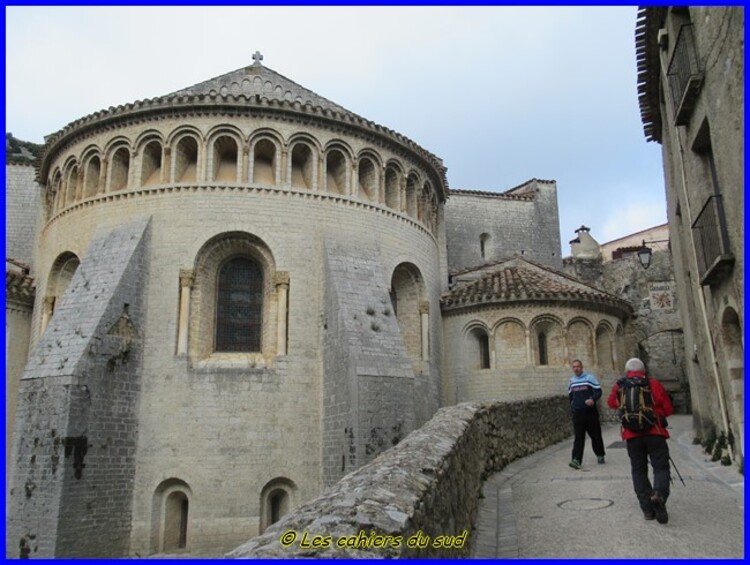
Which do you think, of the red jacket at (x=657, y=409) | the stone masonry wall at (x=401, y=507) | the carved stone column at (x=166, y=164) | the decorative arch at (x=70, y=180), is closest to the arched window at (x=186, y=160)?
the carved stone column at (x=166, y=164)

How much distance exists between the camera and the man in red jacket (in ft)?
20.3

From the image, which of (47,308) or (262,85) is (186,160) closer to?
(262,85)

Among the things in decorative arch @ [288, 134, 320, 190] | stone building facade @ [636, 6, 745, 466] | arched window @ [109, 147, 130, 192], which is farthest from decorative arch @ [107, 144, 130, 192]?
stone building facade @ [636, 6, 745, 466]

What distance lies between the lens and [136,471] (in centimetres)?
1360

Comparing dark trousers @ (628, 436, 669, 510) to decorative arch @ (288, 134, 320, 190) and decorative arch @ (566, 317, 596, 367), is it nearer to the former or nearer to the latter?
decorative arch @ (288, 134, 320, 190)

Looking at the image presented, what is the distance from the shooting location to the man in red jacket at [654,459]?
20.3 feet

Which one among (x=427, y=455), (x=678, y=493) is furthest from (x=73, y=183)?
(x=678, y=493)

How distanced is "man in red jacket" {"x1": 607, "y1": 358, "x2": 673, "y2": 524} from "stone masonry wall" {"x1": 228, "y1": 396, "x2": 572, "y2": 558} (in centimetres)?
176

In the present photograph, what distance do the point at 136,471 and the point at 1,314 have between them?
5399 millimetres

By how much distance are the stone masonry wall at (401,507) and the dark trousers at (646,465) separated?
1.76 metres

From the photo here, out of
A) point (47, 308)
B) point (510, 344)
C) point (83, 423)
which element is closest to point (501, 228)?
point (510, 344)

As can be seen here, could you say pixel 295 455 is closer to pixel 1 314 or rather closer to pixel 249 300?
pixel 249 300

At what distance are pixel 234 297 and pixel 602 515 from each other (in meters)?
11.2

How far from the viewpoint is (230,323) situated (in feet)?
51.5
